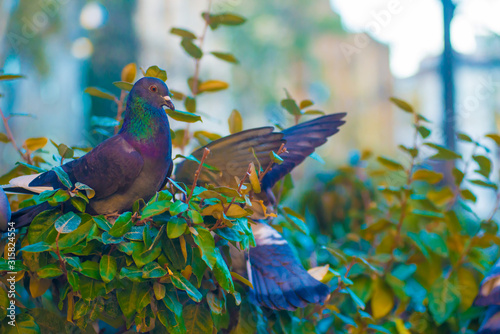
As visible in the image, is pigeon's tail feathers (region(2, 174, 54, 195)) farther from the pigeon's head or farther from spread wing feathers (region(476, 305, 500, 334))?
spread wing feathers (region(476, 305, 500, 334))

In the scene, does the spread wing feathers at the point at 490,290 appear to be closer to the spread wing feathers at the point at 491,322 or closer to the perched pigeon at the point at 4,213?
the spread wing feathers at the point at 491,322

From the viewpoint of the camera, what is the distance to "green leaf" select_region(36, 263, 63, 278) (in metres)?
0.55

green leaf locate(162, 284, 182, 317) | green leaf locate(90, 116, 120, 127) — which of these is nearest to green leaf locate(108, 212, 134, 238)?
green leaf locate(162, 284, 182, 317)

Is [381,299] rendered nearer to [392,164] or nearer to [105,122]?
[392,164]

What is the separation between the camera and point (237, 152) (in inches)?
26.9

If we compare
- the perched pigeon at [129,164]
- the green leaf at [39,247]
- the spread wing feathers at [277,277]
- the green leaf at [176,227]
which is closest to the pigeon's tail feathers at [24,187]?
the perched pigeon at [129,164]

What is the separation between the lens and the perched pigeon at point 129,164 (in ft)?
1.94

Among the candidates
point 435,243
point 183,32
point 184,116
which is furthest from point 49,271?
point 435,243

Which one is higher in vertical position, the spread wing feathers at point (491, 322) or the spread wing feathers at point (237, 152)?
the spread wing feathers at point (237, 152)

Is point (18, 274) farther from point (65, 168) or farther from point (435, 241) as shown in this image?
point (435, 241)

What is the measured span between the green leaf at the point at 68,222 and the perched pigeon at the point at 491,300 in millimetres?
780

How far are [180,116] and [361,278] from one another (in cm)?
64

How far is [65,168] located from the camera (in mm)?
622

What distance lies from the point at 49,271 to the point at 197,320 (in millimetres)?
225
